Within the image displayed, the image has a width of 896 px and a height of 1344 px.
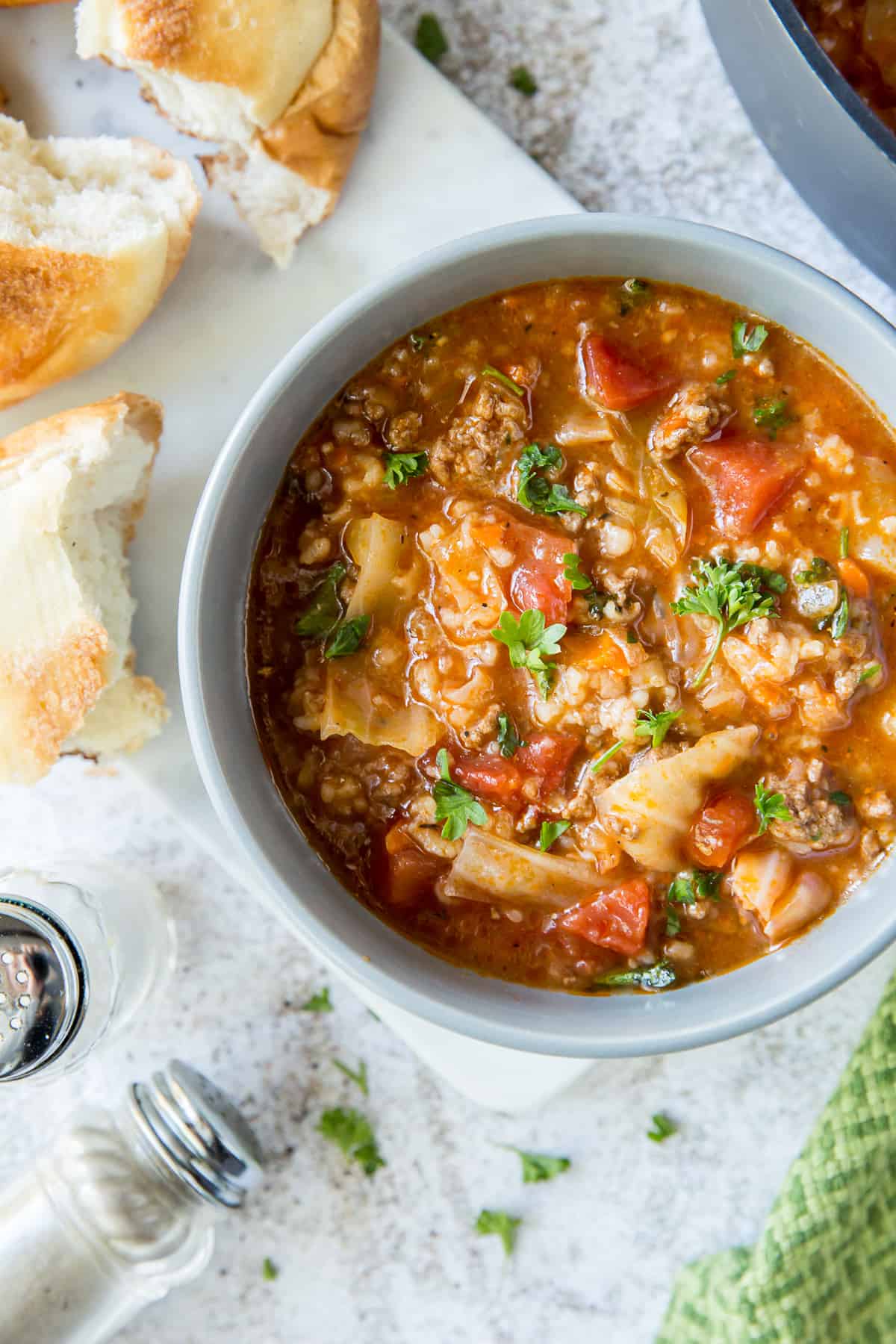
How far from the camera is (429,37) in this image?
Answer: 362 centimetres

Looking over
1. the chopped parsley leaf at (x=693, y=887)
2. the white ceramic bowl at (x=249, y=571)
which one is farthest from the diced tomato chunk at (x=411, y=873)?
the chopped parsley leaf at (x=693, y=887)

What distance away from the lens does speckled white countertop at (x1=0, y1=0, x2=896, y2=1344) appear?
12.8ft

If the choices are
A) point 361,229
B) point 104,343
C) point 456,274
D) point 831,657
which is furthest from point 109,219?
point 831,657

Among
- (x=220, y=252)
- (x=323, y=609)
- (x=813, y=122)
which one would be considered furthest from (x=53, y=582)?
(x=813, y=122)

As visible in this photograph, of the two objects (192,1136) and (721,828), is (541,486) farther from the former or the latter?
(192,1136)

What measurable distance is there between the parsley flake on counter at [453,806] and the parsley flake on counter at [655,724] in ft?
1.43

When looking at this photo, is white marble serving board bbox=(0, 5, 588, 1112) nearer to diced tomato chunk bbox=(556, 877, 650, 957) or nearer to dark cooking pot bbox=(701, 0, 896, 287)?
dark cooking pot bbox=(701, 0, 896, 287)

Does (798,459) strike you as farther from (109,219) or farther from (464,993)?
(109,219)

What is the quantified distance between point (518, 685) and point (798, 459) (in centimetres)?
87

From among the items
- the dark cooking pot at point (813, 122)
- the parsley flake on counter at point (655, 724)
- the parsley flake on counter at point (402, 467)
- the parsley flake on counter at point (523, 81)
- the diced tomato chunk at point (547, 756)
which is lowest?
the diced tomato chunk at point (547, 756)

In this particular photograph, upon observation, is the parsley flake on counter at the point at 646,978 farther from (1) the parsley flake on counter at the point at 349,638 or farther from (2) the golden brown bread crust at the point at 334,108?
(2) the golden brown bread crust at the point at 334,108

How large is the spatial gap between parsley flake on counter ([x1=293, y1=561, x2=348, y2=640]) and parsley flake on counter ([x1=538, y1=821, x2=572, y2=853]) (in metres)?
0.72

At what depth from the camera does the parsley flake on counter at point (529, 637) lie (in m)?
3.02

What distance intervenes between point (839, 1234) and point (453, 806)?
179 cm
